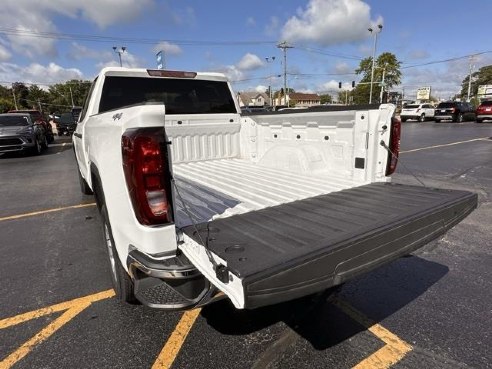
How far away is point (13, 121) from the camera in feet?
47.2

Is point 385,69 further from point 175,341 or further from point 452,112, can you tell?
point 175,341

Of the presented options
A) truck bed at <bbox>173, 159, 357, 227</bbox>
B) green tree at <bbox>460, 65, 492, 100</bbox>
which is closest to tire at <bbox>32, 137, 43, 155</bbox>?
truck bed at <bbox>173, 159, 357, 227</bbox>

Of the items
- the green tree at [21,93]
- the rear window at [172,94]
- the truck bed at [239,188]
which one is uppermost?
the green tree at [21,93]

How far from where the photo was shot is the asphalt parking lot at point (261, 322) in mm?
2412

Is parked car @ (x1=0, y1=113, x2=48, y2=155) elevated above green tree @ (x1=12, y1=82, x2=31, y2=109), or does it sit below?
below

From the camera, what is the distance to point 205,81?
202 inches

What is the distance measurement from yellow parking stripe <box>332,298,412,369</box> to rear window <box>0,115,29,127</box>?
1561 centimetres

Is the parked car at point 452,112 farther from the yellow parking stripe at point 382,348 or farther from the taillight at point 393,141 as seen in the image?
the yellow parking stripe at point 382,348

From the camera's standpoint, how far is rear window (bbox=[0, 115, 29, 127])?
1421cm

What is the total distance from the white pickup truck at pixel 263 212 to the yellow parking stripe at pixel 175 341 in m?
0.46

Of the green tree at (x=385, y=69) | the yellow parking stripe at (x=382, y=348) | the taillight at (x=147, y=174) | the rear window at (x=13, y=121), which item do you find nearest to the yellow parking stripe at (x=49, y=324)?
the taillight at (x=147, y=174)

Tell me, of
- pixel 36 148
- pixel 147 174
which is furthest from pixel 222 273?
pixel 36 148

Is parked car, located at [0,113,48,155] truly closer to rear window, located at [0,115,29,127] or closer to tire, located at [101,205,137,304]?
rear window, located at [0,115,29,127]

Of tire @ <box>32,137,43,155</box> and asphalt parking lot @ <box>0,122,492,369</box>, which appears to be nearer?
asphalt parking lot @ <box>0,122,492,369</box>
